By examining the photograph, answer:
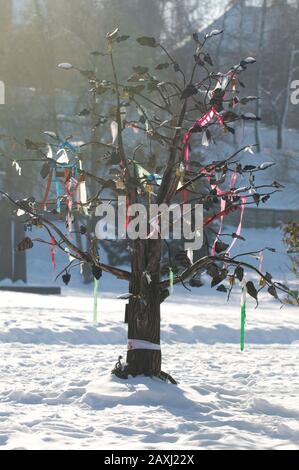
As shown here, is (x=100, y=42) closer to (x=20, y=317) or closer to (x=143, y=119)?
(x=20, y=317)

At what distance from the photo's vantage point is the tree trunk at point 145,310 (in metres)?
7.02

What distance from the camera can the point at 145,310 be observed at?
702 centimetres

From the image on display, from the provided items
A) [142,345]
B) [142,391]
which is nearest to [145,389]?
[142,391]

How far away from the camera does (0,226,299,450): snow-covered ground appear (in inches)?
210

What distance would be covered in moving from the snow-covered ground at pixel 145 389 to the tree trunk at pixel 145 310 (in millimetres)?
180

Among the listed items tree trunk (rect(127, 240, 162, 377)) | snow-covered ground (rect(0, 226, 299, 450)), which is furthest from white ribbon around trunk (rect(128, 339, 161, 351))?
snow-covered ground (rect(0, 226, 299, 450))

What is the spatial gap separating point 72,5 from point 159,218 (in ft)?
86.6

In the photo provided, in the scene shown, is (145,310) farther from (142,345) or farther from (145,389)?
(145,389)

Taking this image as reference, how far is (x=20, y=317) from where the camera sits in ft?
39.7

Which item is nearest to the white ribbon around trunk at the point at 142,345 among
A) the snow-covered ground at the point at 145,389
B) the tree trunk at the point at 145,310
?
the tree trunk at the point at 145,310

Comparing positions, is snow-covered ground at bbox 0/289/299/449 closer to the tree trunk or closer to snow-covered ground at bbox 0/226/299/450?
snow-covered ground at bbox 0/226/299/450

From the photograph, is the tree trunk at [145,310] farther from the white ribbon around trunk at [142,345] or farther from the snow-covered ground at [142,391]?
the snow-covered ground at [142,391]

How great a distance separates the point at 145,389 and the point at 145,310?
0.71 meters
